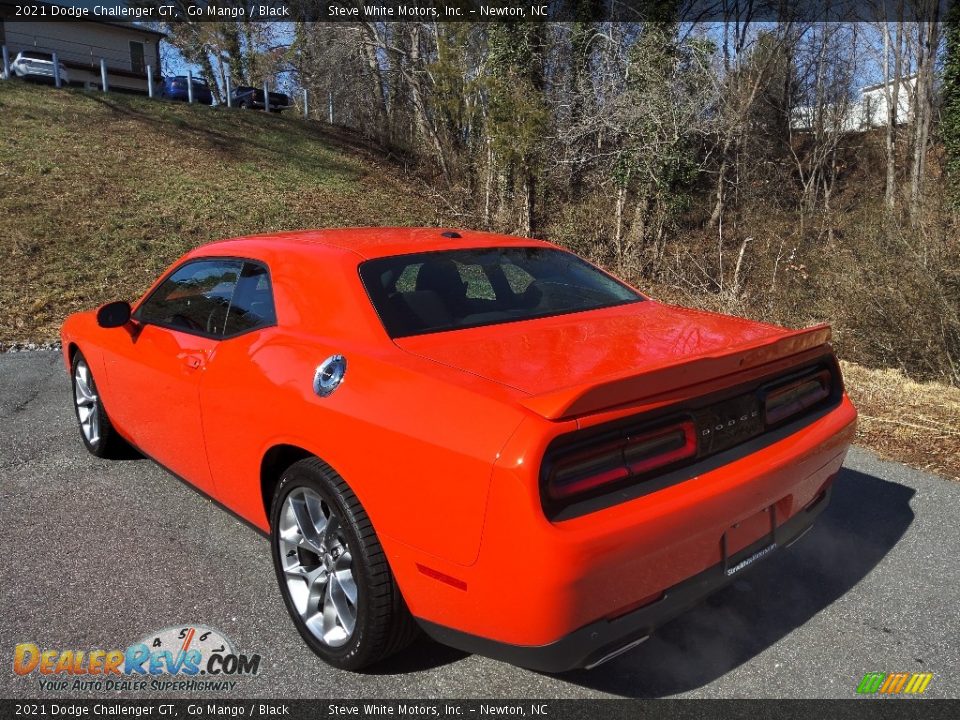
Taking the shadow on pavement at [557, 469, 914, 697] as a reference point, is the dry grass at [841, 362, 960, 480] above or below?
below

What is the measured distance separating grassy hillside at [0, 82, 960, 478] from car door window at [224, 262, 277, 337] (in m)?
3.78

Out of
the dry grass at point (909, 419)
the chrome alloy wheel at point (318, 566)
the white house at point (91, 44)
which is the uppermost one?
the white house at point (91, 44)

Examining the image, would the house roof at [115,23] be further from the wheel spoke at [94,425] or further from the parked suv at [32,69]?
the wheel spoke at [94,425]

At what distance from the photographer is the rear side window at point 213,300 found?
3281mm

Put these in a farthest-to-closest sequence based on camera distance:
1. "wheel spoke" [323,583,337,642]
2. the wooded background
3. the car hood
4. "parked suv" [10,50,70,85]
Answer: "parked suv" [10,50,70,85], the wooded background, "wheel spoke" [323,583,337,642], the car hood

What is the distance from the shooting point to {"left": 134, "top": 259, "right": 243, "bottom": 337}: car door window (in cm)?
349

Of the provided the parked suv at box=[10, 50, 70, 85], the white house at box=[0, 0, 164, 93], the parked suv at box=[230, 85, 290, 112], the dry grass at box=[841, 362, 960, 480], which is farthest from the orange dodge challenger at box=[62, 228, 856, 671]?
the white house at box=[0, 0, 164, 93]

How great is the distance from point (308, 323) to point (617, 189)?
12.3 m

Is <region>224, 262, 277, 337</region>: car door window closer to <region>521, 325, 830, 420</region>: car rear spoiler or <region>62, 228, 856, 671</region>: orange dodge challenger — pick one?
<region>62, 228, 856, 671</region>: orange dodge challenger

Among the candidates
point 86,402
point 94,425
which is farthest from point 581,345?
point 86,402

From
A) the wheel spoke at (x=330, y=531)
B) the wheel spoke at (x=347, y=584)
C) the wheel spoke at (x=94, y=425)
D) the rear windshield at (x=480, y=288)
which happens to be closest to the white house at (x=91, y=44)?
the wheel spoke at (x=94, y=425)

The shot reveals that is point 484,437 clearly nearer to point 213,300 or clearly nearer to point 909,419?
point 213,300

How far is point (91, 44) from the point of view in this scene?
127 ft

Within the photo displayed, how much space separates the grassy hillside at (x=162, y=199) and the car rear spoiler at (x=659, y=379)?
2476 mm
